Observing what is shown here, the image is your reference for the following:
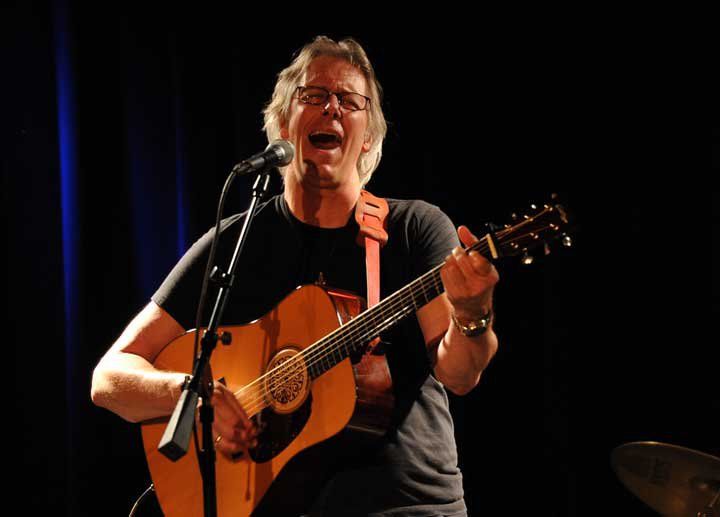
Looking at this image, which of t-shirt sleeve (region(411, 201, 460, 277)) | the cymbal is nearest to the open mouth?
t-shirt sleeve (region(411, 201, 460, 277))

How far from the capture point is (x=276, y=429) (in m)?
2.10

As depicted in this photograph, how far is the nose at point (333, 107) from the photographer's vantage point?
8.21 ft

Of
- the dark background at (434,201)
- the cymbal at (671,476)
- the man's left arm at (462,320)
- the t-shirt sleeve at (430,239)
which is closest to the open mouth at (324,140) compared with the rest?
the t-shirt sleeve at (430,239)

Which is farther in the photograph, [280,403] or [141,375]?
[141,375]

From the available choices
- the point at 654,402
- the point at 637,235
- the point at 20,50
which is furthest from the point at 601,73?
the point at 20,50

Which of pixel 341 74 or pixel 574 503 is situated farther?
pixel 574 503

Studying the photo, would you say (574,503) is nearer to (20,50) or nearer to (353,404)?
(353,404)

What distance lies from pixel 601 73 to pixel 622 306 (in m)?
0.97

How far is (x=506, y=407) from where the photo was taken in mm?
3107

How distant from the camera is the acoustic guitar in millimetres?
1962

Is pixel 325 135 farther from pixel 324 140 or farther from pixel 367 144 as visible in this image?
pixel 367 144

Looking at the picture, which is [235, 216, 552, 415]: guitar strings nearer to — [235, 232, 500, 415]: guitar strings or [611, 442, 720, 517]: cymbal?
[235, 232, 500, 415]: guitar strings

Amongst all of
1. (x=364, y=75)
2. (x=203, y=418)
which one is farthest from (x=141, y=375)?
(x=364, y=75)

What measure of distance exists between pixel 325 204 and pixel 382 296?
0.42m
